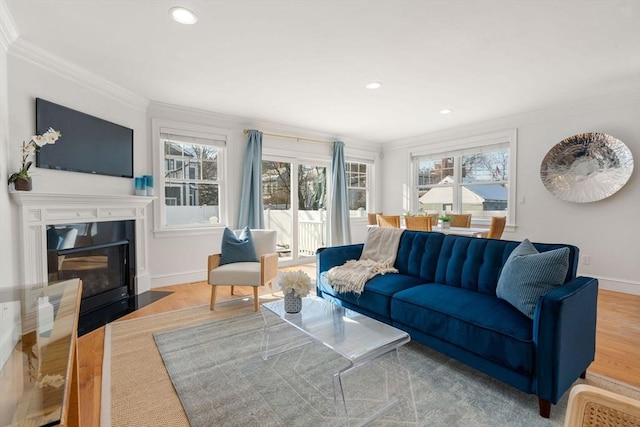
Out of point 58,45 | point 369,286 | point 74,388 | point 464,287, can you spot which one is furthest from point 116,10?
point 464,287

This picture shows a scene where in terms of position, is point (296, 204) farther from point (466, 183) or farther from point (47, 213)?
point (47, 213)

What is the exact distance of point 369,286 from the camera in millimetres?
2500

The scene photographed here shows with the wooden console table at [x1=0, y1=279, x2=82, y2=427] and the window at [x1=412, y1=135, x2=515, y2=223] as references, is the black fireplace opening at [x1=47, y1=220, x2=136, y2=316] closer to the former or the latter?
the wooden console table at [x1=0, y1=279, x2=82, y2=427]

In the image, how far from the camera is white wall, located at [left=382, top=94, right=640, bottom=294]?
359 centimetres

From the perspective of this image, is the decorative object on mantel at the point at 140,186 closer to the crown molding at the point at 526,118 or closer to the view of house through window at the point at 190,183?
the view of house through window at the point at 190,183

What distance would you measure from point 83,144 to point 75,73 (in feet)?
2.22

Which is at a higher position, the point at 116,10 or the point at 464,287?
the point at 116,10

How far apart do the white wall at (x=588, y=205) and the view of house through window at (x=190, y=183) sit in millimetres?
4320

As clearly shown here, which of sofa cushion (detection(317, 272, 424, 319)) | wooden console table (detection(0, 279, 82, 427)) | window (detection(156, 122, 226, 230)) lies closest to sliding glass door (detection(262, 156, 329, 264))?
window (detection(156, 122, 226, 230))

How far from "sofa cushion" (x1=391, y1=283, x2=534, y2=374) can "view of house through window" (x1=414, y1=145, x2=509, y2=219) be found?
3.26 meters

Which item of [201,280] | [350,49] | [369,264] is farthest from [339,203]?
[350,49]

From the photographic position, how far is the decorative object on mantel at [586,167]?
3.60 m

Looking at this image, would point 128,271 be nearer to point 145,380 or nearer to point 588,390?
point 145,380

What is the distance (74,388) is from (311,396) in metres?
1.13
